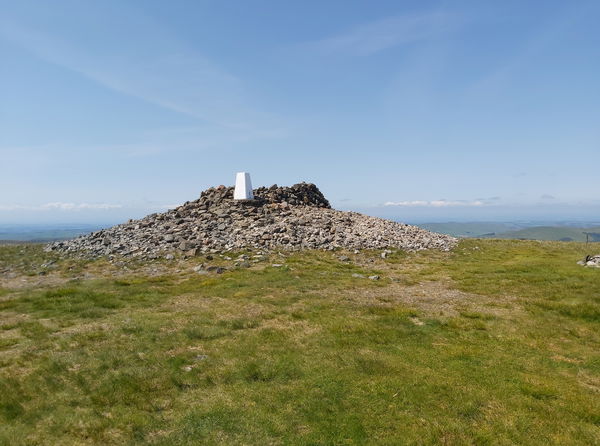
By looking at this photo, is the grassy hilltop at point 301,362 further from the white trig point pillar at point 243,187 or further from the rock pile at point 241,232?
the white trig point pillar at point 243,187

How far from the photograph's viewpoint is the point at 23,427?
Result: 10445mm

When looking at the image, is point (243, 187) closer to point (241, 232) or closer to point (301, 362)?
point (241, 232)

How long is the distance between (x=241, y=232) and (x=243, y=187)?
13767 millimetres

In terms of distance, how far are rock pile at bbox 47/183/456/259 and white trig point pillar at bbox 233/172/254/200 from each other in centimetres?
129

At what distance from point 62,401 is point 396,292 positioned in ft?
71.7

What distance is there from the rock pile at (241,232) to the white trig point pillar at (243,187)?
4.22 ft

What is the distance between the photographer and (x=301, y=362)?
48.7 ft

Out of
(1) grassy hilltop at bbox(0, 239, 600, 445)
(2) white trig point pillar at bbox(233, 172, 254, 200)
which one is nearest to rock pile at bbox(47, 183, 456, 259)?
(2) white trig point pillar at bbox(233, 172, 254, 200)

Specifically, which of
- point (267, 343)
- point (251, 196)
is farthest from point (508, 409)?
point (251, 196)

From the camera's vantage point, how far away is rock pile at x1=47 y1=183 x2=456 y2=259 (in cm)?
4262

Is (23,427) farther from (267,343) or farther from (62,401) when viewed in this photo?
(267,343)

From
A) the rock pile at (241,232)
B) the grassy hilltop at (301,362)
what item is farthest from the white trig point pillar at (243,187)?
the grassy hilltop at (301,362)

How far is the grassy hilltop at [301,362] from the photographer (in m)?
10.6

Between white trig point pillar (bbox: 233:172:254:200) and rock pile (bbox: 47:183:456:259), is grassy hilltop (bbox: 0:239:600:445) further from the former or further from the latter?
white trig point pillar (bbox: 233:172:254:200)
